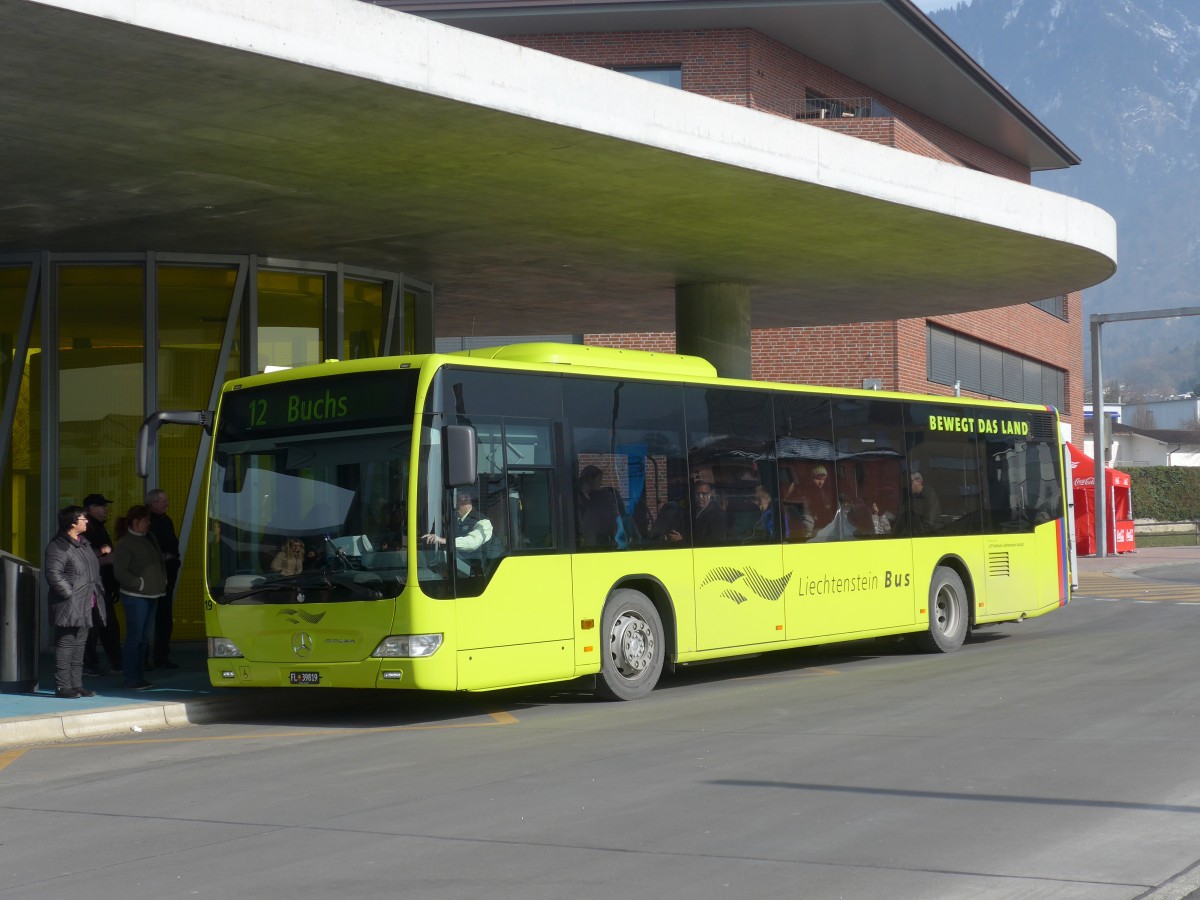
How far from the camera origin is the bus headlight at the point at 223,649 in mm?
12883

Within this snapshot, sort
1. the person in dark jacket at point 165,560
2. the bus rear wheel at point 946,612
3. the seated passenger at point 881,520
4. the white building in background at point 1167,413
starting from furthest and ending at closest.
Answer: the white building in background at point 1167,413
the bus rear wheel at point 946,612
the seated passenger at point 881,520
the person in dark jacket at point 165,560

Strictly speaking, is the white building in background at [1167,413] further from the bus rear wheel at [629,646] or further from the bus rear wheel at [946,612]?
the bus rear wheel at [629,646]

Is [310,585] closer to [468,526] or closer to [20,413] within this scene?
[468,526]

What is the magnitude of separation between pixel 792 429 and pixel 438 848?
9.42 meters

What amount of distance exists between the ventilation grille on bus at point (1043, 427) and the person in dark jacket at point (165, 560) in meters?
10.9

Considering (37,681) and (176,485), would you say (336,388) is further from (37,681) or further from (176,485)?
(176,485)

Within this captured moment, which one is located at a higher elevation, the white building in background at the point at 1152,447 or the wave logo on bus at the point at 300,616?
the white building in background at the point at 1152,447

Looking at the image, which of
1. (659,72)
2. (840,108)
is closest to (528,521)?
(659,72)

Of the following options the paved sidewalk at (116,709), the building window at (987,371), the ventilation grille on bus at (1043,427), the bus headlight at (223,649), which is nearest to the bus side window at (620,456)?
the bus headlight at (223,649)

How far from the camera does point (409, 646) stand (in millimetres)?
11797

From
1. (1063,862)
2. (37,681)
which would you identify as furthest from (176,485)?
(1063,862)

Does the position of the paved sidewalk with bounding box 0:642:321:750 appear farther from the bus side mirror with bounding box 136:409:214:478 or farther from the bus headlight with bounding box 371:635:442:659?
the bus headlight with bounding box 371:635:442:659

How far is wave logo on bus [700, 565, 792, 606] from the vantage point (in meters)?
14.7

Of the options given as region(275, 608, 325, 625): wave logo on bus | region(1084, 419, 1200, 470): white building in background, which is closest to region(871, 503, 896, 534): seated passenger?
region(275, 608, 325, 625): wave logo on bus
